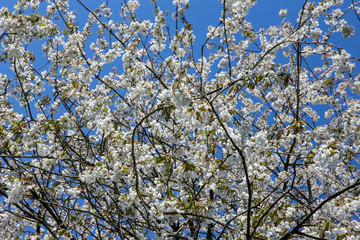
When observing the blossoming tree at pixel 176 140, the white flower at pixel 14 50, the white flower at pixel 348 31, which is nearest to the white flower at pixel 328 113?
the blossoming tree at pixel 176 140

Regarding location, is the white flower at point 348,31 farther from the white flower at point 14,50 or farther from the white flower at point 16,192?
the white flower at point 14,50

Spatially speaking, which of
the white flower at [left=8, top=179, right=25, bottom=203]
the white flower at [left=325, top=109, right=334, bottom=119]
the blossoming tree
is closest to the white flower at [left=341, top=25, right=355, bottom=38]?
the blossoming tree

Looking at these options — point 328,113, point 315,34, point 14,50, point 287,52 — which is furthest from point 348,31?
point 14,50

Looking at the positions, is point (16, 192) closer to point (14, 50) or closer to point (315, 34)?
point (14, 50)

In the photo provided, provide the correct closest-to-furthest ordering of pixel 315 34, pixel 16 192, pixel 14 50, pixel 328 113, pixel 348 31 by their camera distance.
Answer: pixel 16 192
pixel 348 31
pixel 14 50
pixel 315 34
pixel 328 113

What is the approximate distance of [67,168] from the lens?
790 cm

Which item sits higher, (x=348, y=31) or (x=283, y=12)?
(x=283, y=12)

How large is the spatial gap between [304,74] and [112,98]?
179 inches

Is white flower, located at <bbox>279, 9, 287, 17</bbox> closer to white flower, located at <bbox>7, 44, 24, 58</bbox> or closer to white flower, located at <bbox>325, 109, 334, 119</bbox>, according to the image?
white flower, located at <bbox>325, 109, 334, 119</bbox>

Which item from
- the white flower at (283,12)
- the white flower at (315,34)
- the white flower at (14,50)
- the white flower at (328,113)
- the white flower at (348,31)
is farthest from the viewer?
the white flower at (283,12)

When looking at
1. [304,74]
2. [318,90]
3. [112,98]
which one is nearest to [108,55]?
[112,98]

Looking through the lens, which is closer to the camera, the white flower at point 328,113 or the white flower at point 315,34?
the white flower at point 315,34

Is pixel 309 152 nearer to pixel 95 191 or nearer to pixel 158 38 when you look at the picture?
pixel 95 191

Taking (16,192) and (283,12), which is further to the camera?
(283,12)
